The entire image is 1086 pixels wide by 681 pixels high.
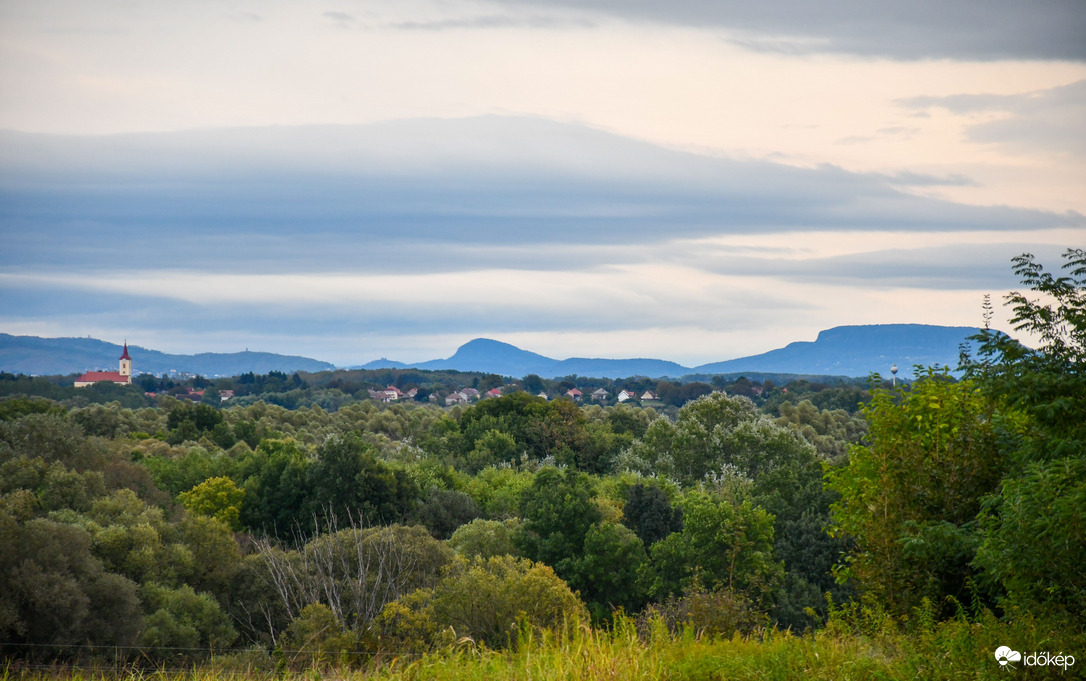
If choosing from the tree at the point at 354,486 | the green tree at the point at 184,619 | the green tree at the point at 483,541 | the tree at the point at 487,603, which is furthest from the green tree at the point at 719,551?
the tree at the point at 354,486

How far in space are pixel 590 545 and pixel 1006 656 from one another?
90.2 ft

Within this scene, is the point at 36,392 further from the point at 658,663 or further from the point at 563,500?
the point at 658,663

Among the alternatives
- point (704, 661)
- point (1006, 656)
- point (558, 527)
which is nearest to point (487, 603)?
point (558, 527)

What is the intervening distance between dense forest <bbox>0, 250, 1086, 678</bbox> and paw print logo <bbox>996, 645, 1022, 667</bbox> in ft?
0.42

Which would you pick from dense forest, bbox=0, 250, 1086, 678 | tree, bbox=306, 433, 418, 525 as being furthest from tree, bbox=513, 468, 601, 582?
tree, bbox=306, 433, 418, 525

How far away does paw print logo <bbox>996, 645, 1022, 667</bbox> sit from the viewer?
23.5 ft

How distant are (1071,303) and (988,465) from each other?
351cm

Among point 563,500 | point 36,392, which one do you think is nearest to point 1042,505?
point 563,500

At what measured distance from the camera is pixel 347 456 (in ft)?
146

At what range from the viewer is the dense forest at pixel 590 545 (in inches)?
339

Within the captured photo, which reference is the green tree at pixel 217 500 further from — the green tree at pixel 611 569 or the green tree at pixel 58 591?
the green tree at pixel 611 569

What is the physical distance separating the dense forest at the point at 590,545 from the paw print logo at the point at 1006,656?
128 mm

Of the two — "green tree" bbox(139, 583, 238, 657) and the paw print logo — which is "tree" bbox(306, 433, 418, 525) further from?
the paw print logo

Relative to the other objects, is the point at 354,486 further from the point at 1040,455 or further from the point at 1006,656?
the point at 1006,656
